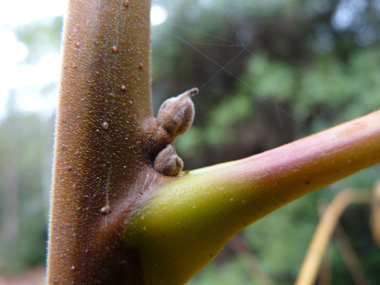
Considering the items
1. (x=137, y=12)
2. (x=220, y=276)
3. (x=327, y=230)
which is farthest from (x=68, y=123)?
(x=220, y=276)

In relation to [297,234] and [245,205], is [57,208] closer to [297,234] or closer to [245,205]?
[245,205]

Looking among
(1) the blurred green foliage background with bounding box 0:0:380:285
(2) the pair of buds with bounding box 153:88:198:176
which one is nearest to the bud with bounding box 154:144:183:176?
(2) the pair of buds with bounding box 153:88:198:176

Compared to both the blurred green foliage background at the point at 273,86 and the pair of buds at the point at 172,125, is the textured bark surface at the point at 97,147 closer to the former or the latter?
the pair of buds at the point at 172,125

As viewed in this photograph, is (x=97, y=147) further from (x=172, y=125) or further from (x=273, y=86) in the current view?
(x=273, y=86)

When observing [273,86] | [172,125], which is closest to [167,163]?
[172,125]

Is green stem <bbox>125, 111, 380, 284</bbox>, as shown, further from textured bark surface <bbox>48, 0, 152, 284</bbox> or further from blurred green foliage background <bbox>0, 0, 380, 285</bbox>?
blurred green foliage background <bbox>0, 0, 380, 285</bbox>

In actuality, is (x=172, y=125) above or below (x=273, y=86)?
below
